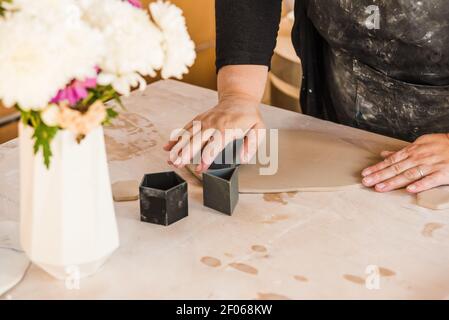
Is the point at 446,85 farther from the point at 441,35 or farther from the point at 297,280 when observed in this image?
the point at 297,280

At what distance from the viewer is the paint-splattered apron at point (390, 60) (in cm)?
134

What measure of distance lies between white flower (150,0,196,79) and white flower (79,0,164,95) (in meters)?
0.02

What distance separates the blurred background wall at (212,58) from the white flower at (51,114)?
1590 mm

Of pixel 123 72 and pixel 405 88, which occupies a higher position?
pixel 123 72

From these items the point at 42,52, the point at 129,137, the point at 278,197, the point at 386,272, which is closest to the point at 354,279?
the point at 386,272

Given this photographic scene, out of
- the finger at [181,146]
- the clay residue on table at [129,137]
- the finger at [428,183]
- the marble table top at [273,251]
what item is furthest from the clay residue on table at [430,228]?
the clay residue on table at [129,137]

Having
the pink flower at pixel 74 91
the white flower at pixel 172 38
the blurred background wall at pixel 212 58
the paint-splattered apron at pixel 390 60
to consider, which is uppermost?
the white flower at pixel 172 38

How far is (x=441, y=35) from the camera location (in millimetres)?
1340

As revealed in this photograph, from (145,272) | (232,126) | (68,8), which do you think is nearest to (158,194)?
(145,272)

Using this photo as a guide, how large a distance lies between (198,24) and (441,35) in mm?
1340

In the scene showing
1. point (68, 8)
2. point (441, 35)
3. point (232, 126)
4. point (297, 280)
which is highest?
point (68, 8)

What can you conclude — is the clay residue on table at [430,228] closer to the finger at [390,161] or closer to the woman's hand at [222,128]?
the finger at [390,161]

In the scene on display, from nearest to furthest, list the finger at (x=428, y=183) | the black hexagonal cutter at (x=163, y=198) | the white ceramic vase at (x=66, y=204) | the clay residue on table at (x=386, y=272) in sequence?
1. the white ceramic vase at (x=66, y=204)
2. the clay residue on table at (x=386, y=272)
3. the black hexagonal cutter at (x=163, y=198)
4. the finger at (x=428, y=183)

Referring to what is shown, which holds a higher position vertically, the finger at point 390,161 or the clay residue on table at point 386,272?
the finger at point 390,161
